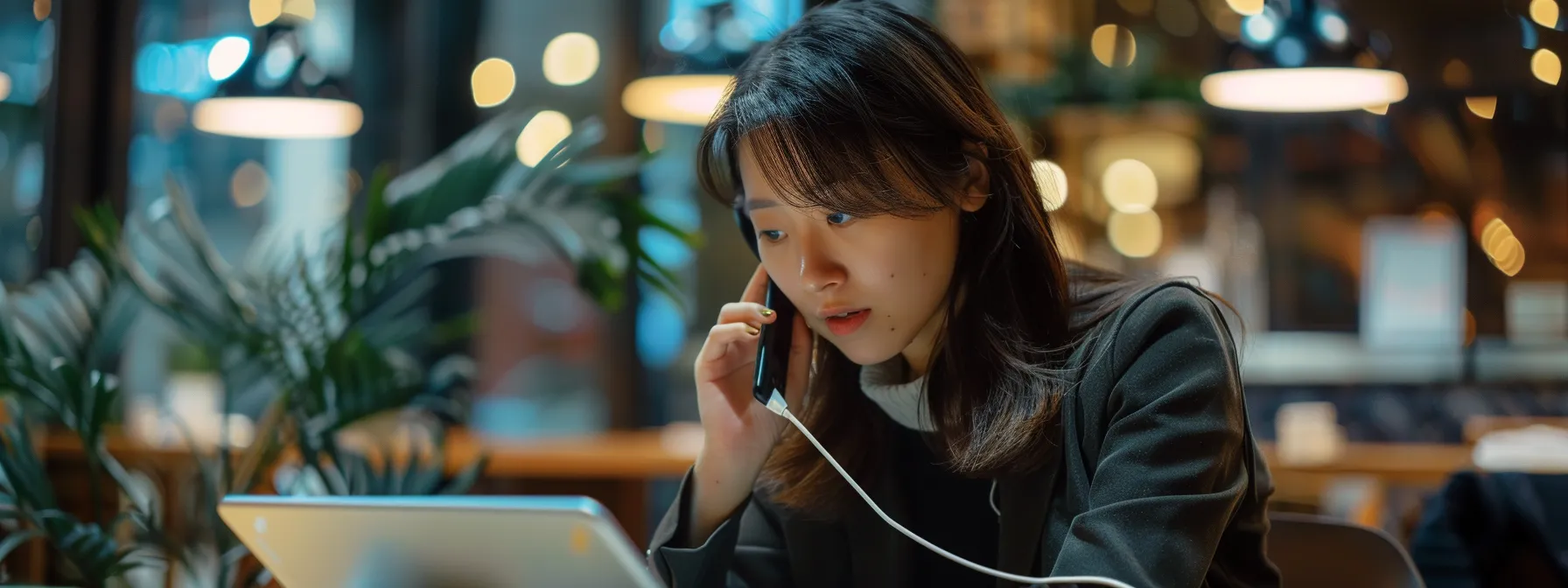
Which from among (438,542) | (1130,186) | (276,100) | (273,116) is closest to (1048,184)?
(438,542)

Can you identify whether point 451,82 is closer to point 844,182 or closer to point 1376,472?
point 1376,472

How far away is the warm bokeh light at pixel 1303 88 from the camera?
380 cm

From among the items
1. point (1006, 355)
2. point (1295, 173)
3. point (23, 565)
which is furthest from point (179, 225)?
point (1295, 173)

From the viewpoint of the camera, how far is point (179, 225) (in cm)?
211

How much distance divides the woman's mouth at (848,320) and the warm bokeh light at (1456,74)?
663cm

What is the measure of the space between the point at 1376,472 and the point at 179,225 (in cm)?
323

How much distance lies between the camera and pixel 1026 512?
1.22m

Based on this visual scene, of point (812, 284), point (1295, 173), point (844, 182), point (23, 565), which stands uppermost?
point (844, 182)

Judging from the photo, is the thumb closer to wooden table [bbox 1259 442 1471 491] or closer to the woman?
the woman

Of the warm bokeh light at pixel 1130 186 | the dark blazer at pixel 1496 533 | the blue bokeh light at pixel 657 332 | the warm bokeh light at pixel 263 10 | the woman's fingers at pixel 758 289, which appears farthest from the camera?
the warm bokeh light at pixel 1130 186

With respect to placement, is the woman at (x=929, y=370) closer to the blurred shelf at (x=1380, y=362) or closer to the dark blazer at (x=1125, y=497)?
the dark blazer at (x=1125, y=497)

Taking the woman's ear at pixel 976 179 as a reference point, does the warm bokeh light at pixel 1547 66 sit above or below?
above

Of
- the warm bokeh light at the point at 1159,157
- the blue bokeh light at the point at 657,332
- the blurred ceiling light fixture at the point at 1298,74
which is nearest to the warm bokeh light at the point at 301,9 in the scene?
the blue bokeh light at the point at 657,332

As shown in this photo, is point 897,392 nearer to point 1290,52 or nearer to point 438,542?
point 438,542
